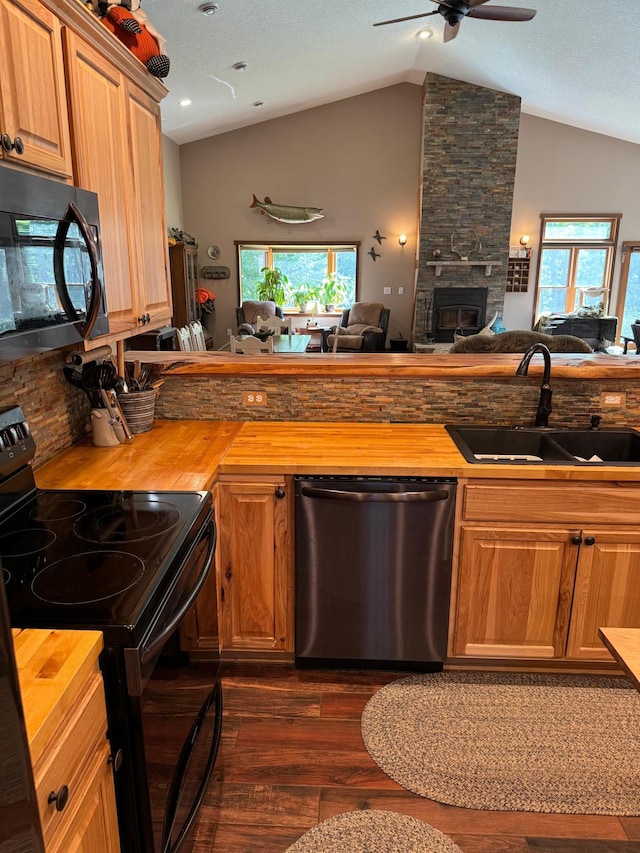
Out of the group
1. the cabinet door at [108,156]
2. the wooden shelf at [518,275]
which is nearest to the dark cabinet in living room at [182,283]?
the wooden shelf at [518,275]

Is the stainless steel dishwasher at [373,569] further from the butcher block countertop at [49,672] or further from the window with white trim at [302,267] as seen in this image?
the window with white trim at [302,267]

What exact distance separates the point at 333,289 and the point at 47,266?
31.3ft

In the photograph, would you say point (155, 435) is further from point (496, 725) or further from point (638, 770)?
point (638, 770)

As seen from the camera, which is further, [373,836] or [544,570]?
[544,570]

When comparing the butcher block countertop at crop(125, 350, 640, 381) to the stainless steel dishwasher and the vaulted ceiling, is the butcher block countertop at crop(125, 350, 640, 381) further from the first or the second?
the vaulted ceiling

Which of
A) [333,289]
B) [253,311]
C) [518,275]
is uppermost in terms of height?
[518,275]

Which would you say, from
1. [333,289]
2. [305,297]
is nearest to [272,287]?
[305,297]

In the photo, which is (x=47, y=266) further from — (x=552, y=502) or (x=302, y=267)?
(x=302, y=267)

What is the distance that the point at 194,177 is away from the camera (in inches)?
396

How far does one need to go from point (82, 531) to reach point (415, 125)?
391 inches

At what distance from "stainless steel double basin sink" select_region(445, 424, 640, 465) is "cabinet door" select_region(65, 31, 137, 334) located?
1.37m

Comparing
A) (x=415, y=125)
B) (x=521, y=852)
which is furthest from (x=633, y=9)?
(x=521, y=852)

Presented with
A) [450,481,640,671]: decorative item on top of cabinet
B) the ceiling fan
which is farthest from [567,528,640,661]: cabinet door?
the ceiling fan

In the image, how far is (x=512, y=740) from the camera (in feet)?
6.49
